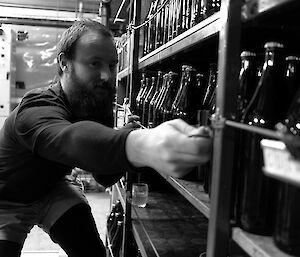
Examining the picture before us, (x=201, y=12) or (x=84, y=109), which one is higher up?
(x=201, y=12)

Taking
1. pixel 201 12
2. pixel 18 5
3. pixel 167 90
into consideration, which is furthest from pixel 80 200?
pixel 18 5

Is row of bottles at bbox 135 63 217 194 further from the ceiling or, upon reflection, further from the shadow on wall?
the shadow on wall

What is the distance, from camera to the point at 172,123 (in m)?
0.79

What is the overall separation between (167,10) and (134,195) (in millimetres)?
1036

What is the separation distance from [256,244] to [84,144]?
0.43m

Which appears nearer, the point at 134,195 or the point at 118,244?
the point at 134,195

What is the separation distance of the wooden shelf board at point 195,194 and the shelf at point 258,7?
18.0 inches

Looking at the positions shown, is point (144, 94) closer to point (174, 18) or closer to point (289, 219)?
point (174, 18)

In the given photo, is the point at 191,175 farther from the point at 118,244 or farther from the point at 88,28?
the point at 118,244

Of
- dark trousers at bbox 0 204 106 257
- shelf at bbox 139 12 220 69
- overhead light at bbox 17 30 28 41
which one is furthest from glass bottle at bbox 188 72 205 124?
overhead light at bbox 17 30 28 41

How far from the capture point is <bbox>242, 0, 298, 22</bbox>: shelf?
690 millimetres

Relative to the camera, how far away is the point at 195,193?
1.12 meters

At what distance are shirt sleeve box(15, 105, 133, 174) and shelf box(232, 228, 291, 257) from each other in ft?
0.90

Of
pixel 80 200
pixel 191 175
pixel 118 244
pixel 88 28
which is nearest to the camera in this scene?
pixel 191 175
